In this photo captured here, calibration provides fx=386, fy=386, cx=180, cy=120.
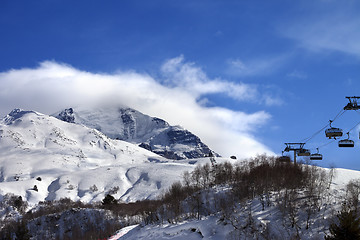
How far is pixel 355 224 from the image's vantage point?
3359cm

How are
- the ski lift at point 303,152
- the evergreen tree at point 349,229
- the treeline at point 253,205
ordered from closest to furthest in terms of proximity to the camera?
the evergreen tree at point 349,229 → the treeline at point 253,205 → the ski lift at point 303,152

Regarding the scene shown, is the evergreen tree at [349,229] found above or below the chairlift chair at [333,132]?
below

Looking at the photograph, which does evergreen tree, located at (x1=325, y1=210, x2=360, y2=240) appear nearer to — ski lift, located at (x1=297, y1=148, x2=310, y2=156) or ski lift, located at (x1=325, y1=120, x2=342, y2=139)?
ski lift, located at (x1=325, y1=120, x2=342, y2=139)

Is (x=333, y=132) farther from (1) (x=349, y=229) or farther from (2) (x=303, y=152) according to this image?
(2) (x=303, y=152)

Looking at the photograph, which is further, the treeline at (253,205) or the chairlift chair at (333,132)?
the treeline at (253,205)

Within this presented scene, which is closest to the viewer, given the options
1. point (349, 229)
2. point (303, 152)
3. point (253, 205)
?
point (349, 229)

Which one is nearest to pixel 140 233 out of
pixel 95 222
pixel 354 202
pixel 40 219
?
pixel 354 202

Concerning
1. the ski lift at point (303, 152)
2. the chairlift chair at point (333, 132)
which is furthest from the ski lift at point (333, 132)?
the ski lift at point (303, 152)

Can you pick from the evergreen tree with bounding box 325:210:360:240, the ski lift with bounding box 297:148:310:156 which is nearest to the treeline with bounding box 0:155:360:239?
the ski lift with bounding box 297:148:310:156

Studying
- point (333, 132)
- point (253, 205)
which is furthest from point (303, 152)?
point (333, 132)

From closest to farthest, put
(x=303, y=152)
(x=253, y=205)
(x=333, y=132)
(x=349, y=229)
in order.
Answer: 1. (x=349, y=229)
2. (x=333, y=132)
3. (x=303, y=152)
4. (x=253, y=205)

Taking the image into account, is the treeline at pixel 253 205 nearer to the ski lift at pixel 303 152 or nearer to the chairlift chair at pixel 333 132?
→ the ski lift at pixel 303 152

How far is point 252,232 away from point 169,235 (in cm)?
1358

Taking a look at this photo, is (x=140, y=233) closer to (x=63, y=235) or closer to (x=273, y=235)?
(x=273, y=235)
